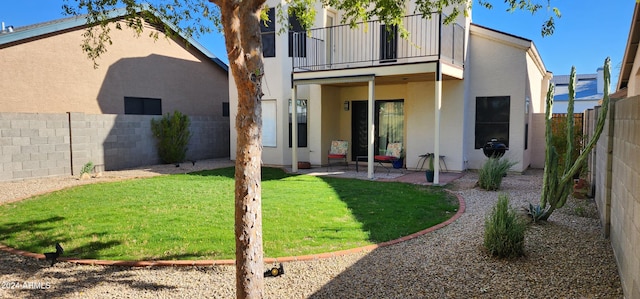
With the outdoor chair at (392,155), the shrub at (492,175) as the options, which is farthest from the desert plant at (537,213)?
the outdoor chair at (392,155)

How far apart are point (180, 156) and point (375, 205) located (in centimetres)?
1033

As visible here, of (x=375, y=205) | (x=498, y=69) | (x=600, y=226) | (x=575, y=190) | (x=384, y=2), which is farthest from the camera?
(x=498, y=69)

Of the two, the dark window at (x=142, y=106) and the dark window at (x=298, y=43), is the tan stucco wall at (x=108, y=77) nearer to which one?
the dark window at (x=142, y=106)

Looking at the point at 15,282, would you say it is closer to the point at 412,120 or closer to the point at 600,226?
the point at 600,226

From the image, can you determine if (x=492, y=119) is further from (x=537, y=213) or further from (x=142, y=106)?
(x=142, y=106)

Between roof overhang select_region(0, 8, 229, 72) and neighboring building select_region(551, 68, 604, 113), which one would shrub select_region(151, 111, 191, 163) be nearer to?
roof overhang select_region(0, 8, 229, 72)

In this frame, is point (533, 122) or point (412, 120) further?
point (533, 122)

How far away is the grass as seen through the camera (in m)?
5.59

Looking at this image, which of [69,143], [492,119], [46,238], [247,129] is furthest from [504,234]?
[69,143]

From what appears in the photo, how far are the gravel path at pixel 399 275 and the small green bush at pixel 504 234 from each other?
4.6 inches

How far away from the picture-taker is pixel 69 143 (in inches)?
495

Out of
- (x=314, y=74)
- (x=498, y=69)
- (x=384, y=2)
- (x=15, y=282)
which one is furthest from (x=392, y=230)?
(x=498, y=69)

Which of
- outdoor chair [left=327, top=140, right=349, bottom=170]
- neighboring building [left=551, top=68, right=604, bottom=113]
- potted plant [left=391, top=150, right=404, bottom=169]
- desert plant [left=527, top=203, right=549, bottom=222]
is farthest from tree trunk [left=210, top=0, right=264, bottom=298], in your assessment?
neighboring building [left=551, top=68, right=604, bottom=113]

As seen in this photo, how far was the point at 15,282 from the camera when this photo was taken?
4602 mm
